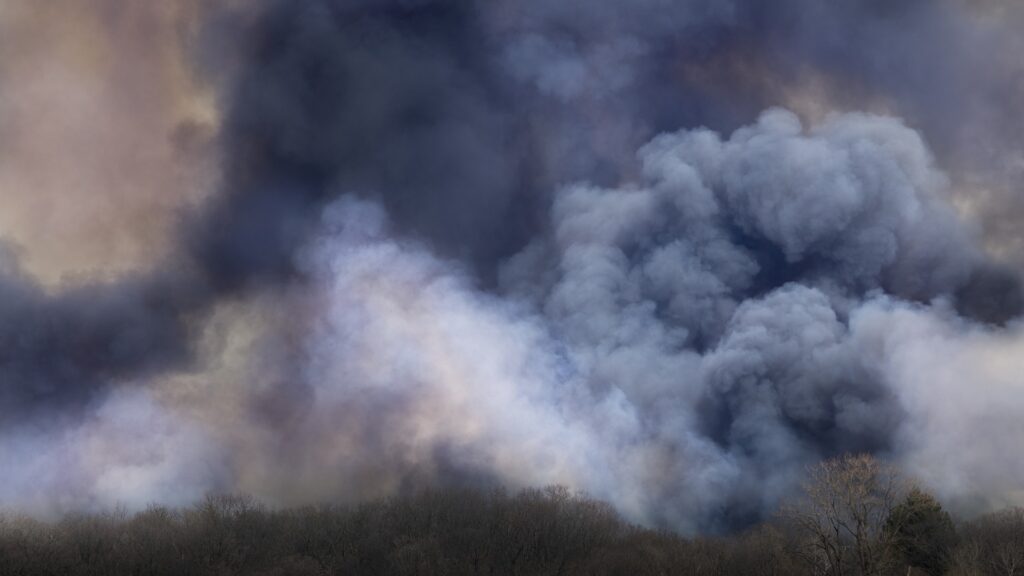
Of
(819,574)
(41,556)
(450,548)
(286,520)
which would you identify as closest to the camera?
(819,574)

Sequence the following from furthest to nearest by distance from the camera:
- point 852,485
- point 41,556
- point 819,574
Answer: point 41,556, point 819,574, point 852,485

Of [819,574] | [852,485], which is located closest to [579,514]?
[819,574]

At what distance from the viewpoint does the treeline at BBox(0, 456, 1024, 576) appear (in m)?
79.2

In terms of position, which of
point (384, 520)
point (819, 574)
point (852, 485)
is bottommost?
point (819, 574)

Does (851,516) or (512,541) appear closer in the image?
(851,516)

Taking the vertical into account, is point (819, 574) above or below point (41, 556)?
below

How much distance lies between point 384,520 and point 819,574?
61843mm

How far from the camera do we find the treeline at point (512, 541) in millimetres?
79250

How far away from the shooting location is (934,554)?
279 ft

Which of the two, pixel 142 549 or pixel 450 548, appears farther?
pixel 450 548

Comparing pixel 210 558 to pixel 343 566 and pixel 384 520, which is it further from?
pixel 384 520

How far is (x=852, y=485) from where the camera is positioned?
2987 inches

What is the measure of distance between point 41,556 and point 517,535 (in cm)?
5879

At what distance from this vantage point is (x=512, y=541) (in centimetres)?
11275
